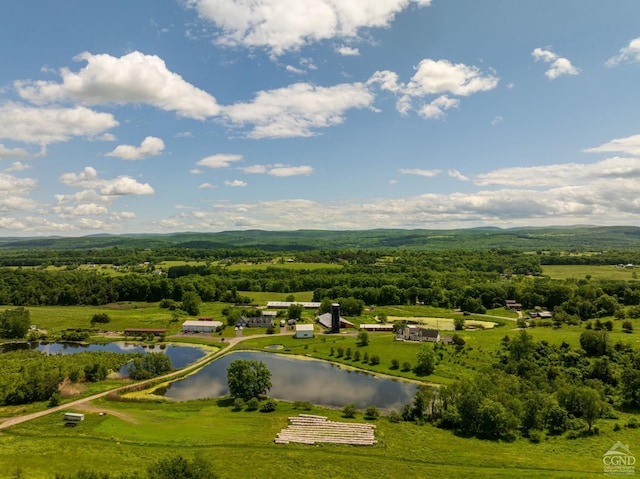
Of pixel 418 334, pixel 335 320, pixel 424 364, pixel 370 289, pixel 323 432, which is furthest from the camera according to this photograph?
pixel 370 289

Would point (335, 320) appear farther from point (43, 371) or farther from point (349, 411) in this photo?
point (43, 371)

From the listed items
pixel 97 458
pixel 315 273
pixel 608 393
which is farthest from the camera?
pixel 315 273

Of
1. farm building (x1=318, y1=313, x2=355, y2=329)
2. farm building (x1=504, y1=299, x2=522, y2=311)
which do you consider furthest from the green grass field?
farm building (x1=318, y1=313, x2=355, y2=329)

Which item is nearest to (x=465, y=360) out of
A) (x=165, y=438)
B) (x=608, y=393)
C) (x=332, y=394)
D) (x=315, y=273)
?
(x=608, y=393)

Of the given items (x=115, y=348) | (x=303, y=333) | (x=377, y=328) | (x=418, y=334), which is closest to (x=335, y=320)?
(x=303, y=333)

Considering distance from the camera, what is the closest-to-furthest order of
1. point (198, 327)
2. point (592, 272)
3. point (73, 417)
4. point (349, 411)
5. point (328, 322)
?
point (73, 417), point (349, 411), point (198, 327), point (328, 322), point (592, 272)

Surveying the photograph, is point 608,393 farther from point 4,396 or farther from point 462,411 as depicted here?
point 4,396

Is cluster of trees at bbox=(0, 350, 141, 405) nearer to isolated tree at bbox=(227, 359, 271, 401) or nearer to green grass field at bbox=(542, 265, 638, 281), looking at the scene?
isolated tree at bbox=(227, 359, 271, 401)
